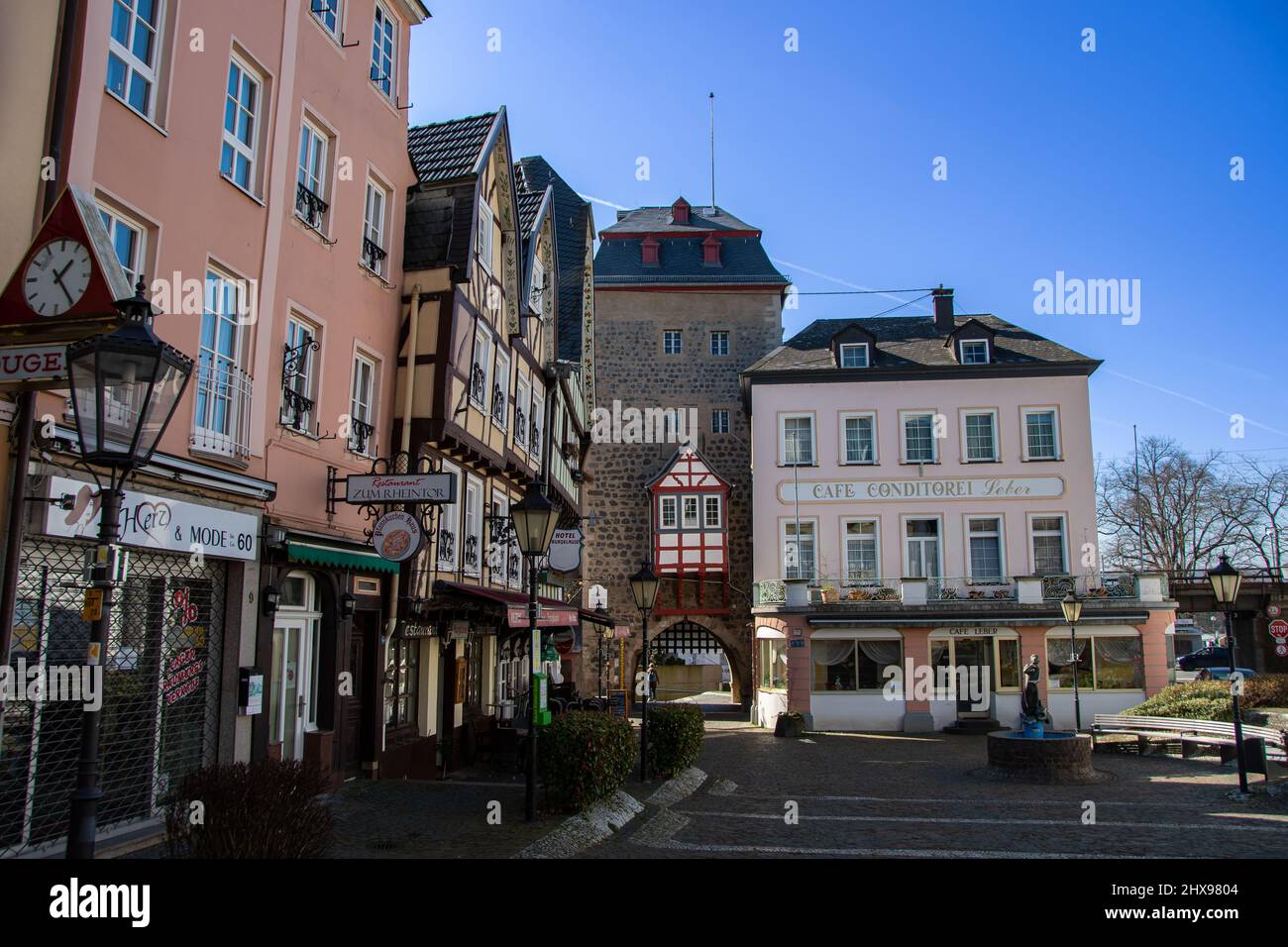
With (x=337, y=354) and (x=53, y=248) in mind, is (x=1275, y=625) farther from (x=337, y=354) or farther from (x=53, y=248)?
(x=53, y=248)

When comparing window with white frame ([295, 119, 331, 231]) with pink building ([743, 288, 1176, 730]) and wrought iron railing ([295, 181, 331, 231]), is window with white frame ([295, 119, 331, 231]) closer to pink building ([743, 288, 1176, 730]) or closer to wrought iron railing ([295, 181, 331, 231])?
wrought iron railing ([295, 181, 331, 231])

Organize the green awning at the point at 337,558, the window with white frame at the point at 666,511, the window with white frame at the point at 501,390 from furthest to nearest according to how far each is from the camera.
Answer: the window with white frame at the point at 666,511
the window with white frame at the point at 501,390
the green awning at the point at 337,558

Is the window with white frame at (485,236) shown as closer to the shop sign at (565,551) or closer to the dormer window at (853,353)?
the shop sign at (565,551)

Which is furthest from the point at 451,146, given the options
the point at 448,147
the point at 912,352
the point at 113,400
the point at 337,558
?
the point at 912,352

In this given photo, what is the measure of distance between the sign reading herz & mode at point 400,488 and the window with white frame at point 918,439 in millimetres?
22254

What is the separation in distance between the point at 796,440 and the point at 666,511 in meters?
6.86

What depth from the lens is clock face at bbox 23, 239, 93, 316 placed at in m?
6.55

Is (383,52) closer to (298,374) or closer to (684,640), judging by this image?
(298,374)

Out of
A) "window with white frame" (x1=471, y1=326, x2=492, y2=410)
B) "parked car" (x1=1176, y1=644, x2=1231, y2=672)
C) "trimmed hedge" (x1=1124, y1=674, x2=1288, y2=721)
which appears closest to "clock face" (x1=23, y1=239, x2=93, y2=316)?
"window with white frame" (x1=471, y1=326, x2=492, y2=410)

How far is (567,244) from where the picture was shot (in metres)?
31.6

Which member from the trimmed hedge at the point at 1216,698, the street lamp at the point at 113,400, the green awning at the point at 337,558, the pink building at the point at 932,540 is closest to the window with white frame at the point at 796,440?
the pink building at the point at 932,540

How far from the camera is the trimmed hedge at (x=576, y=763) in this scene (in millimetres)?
10781

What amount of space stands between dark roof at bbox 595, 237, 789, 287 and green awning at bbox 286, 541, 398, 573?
28964 mm
